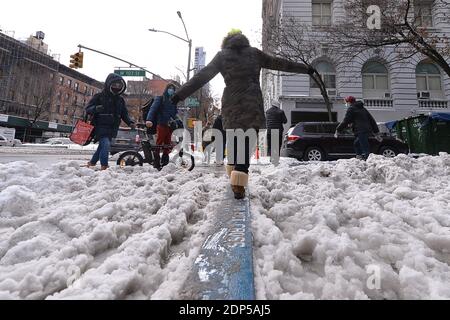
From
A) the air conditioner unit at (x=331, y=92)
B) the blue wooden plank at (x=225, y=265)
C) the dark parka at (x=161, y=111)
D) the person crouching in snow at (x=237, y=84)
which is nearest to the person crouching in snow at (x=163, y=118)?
the dark parka at (x=161, y=111)

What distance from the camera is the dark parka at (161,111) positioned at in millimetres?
6879

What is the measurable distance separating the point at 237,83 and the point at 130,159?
430cm

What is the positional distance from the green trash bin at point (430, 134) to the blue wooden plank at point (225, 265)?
12795mm

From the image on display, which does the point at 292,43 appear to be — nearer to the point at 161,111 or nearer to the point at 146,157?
the point at 161,111

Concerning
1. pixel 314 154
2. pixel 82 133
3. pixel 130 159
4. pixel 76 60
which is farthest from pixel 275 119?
pixel 76 60

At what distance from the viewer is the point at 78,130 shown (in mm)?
6371

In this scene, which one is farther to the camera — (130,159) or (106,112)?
(130,159)

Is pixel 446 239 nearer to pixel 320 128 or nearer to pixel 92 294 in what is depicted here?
pixel 92 294

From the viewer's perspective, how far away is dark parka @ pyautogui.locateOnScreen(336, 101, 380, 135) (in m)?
8.63

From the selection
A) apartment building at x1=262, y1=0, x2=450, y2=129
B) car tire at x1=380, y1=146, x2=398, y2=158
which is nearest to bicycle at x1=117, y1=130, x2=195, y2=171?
car tire at x1=380, y1=146, x2=398, y2=158

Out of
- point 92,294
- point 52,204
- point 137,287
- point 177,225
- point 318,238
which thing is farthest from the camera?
point 52,204

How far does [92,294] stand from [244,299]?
734 mm

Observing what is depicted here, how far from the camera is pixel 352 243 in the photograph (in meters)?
2.08

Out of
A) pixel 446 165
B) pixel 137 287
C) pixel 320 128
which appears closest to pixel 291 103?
pixel 320 128
